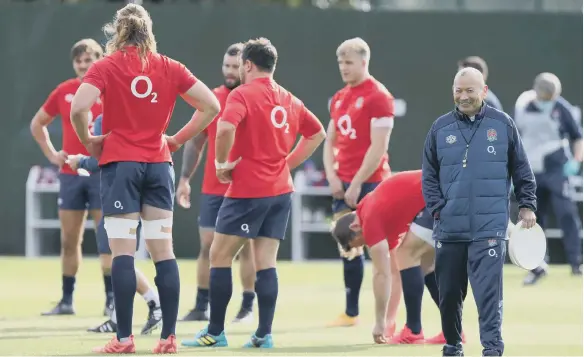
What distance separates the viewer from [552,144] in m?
14.5

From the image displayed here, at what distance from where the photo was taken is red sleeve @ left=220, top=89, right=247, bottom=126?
28.0 ft

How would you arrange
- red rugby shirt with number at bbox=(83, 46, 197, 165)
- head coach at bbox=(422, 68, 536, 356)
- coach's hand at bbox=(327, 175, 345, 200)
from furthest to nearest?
coach's hand at bbox=(327, 175, 345, 200) < red rugby shirt with number at bbox=(83, 46, 197, 165) < head coach at bbox=(422, 68, 536, 356)

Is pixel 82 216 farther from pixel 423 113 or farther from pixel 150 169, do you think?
pixel 423 113

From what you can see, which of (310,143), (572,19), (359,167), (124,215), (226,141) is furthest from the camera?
(572,19)

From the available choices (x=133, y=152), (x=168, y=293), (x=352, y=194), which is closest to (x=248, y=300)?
(x=352, y=194)

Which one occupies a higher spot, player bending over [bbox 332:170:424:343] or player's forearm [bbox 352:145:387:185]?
player's forearm [bbox 352:145:387:185]

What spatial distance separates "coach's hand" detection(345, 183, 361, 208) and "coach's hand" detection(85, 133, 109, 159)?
274cm

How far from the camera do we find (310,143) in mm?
9211

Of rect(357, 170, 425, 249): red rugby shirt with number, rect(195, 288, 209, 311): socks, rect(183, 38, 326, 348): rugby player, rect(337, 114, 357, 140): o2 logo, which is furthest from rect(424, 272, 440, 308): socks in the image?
rect(195, 288, 209, 311): socks

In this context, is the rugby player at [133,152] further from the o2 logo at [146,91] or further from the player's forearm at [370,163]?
the player's forearm at [370,163]

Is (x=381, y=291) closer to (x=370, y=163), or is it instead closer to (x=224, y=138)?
(x=370, y=163)

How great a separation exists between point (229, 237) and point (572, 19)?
9.35 meters

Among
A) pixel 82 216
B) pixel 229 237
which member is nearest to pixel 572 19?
pixel 82 216

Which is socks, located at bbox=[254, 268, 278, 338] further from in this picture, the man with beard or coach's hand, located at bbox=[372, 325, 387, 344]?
the man with beard
